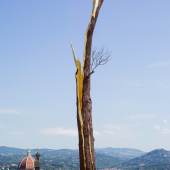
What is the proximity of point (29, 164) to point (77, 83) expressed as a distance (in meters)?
70.3

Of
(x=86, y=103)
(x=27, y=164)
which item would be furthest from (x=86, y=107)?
(x=27, y=164)

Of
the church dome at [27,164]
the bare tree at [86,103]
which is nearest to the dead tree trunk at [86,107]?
the bare tree at [86,103]

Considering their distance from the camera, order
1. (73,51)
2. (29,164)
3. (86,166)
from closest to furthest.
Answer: (86,166), (73,51), (29,164)

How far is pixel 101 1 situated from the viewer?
7.46m

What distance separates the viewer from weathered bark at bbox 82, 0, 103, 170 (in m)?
6.91

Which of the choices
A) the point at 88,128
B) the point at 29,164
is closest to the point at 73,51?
the point at 88,128

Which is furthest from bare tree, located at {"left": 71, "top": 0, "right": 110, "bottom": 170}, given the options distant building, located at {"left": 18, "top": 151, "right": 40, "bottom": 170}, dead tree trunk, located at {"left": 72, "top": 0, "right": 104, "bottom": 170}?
distant building, located at {"left": 18, "top": 151, "right": 40, "bottom": 170}

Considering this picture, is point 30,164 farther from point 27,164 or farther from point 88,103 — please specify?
point 88,103

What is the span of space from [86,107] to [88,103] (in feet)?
0.24

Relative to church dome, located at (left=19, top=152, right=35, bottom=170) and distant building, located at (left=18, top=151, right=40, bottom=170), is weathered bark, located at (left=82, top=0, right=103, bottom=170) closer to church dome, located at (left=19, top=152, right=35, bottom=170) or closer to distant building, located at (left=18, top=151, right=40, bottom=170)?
distant building, located at (left=18, top=151, right=40, bottom=170)

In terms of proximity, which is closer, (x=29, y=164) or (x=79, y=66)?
(x=79, y=66)

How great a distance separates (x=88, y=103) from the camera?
7008 mm

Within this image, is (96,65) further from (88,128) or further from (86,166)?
(86,166)

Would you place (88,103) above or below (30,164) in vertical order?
below
